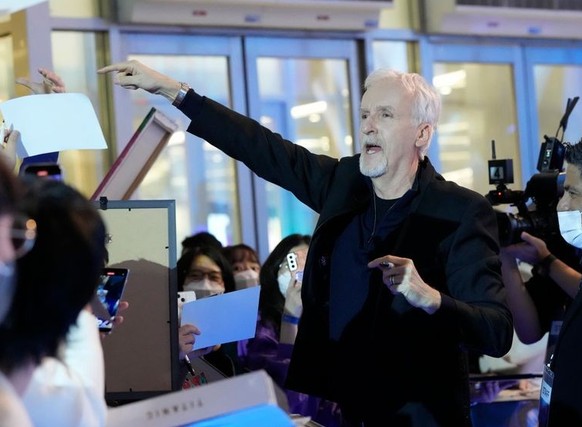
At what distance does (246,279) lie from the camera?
4.69m

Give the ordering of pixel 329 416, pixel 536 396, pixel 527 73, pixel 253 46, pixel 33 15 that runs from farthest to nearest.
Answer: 1. pixel 527 73
2. pixel 253 46
3. pixel 33 15
4. pixel 536 396
5. pixel 329 416

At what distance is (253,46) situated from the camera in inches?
250

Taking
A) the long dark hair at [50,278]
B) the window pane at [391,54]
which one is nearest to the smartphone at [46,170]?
the long dark hair at [50,278]

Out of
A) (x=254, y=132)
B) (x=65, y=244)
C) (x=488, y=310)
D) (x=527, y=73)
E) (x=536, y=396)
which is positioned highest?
(x=527, y=73)

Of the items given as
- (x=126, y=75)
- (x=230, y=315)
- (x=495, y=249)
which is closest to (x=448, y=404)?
(x=495, y=249)

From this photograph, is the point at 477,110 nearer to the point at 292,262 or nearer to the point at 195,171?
the point at 195,171

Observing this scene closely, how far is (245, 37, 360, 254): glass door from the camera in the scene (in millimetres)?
6379

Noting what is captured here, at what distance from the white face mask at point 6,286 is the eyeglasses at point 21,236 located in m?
0.02

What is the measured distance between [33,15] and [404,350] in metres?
3.70

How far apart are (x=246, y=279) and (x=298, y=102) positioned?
7.14ft

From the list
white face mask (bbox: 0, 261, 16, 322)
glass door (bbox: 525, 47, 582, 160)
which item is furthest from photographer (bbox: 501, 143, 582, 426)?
glass door (bbox: 525, 47, 582, 160)

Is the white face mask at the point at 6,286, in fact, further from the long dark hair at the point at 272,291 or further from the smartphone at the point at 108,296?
the long dark hair at the point at 272,291

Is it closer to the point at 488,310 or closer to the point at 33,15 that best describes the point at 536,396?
the point at 488,310

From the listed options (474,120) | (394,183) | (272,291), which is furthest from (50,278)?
(474,120)
